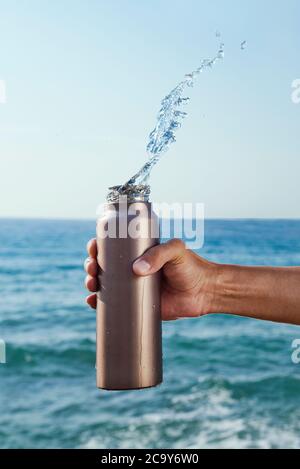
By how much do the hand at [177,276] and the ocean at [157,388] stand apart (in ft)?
23.5

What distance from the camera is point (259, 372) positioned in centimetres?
1328

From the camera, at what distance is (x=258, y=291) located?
8.09ft

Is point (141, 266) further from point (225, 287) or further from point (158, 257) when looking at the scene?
point (225, 287)

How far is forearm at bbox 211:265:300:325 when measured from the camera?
246 cm

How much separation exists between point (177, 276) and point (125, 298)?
353 millimetres

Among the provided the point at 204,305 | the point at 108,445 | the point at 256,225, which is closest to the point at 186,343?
the point at 108,445

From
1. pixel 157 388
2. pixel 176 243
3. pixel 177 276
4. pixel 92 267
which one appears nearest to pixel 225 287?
pixel 177 276

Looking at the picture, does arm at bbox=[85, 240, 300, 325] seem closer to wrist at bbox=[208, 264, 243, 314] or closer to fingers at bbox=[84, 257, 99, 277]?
wrist at bbox=[208, 264, 243, 314]

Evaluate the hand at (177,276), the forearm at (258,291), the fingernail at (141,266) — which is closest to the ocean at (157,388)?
the forearm at (258,291)

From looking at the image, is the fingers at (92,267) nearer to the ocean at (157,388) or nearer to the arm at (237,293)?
the arm at (237,293)

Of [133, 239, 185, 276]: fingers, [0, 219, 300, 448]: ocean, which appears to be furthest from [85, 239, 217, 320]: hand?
[0, 219, 300, 448]: ocean

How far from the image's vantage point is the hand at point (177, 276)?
1.98m

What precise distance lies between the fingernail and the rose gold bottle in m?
0.02
